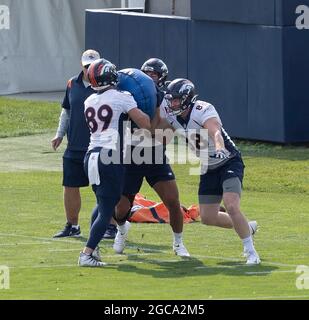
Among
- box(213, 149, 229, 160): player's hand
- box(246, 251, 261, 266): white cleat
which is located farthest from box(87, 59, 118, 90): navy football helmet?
box(246, 251, 261, 266): white cleat

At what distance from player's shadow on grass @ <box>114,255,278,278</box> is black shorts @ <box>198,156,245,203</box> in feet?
2.28

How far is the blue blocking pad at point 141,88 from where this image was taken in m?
13.0

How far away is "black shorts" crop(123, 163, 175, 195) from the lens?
1322cm

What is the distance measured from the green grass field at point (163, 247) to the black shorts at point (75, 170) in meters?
0.65

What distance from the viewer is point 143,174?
1328 centimetres

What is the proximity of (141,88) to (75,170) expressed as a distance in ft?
6.26

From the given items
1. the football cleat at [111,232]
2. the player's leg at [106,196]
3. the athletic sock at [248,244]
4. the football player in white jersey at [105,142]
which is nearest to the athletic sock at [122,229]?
the football player in white jersey at [105,142]

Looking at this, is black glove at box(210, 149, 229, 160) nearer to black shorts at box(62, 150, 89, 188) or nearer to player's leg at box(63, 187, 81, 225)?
black shorts at box(62, 150, 89, 188)

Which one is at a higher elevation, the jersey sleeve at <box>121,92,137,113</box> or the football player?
the jersey sleeve at <box>121,92,137,113</box>

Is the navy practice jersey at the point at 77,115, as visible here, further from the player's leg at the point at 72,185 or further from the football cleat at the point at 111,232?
the football cleat at the point at 111,232

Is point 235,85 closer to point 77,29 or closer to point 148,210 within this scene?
point 148,210

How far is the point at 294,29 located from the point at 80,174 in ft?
27.9

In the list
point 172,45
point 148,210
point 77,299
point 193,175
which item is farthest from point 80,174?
point 172,45

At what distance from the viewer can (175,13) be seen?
82.5 ft
